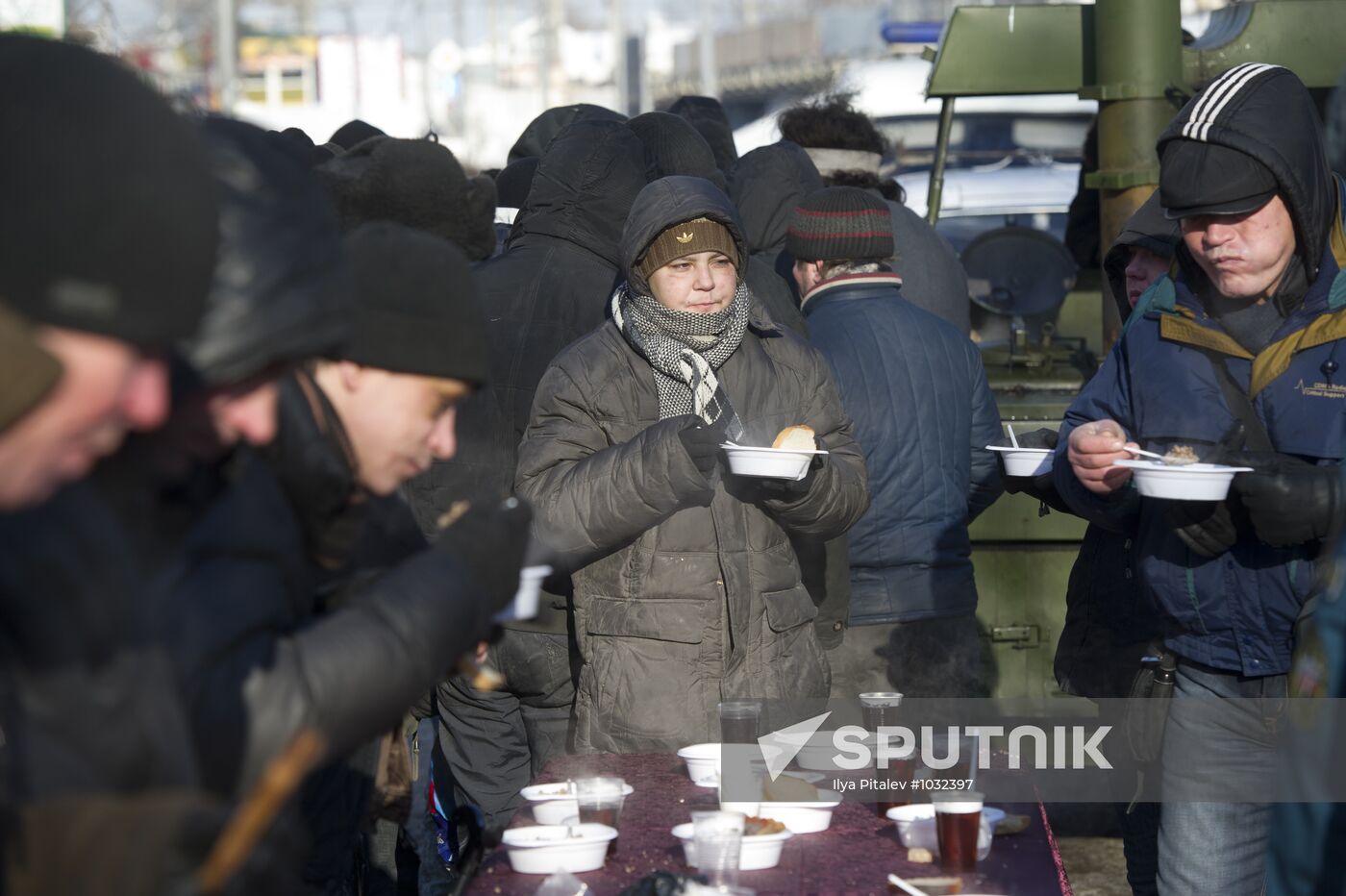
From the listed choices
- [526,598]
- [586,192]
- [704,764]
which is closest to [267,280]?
[526,598]

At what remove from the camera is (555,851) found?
2.87 m

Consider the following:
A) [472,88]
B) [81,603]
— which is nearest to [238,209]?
[81,603]

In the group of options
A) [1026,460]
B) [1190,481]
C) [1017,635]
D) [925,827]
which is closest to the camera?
[925,827]

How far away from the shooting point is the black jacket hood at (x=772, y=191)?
6.40 metres

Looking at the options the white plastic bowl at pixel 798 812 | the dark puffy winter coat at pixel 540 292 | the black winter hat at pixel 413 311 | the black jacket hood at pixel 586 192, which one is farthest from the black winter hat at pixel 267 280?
the black jacket hood at pixel 586 192

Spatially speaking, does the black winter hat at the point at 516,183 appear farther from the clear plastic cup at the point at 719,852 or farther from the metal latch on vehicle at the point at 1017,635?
the clear plastic cup at the point at 719,852

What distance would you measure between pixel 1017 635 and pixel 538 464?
2.46 m

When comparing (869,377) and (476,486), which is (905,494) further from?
(476,486)

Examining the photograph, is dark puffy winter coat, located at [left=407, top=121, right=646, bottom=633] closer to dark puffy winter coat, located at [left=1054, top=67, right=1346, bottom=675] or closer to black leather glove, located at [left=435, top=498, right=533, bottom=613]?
dark puffy winter coat, located at [left=1054, top=67, right=1346, bottom=675]

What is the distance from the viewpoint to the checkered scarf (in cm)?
425

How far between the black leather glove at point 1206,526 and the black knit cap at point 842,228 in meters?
1.79

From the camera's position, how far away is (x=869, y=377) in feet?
16.5

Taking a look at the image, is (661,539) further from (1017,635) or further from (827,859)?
(1017,635)

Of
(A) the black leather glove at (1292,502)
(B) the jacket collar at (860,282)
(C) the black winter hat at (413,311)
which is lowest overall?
(A) the black leather glove at (1292,502)
